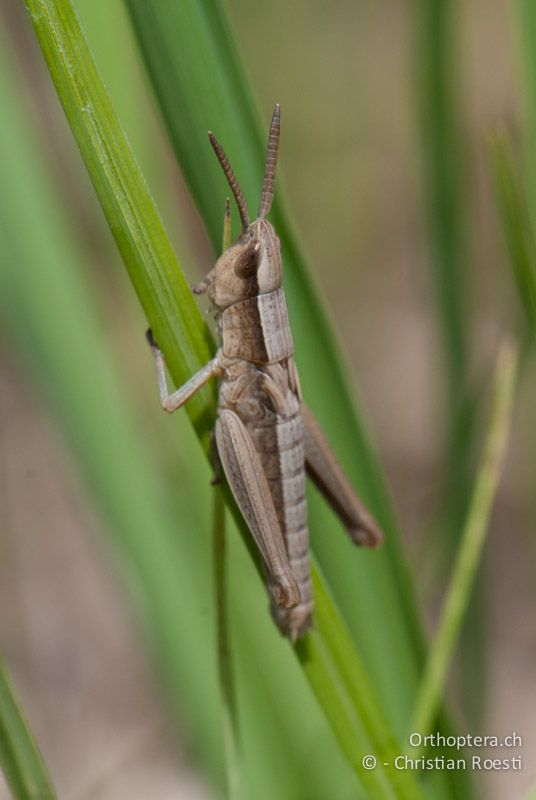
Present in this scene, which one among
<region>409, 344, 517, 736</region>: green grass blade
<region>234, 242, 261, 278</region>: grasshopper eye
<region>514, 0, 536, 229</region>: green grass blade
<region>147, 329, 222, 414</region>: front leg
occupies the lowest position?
<region>409, 344, 517, 736</region>: green grass blade

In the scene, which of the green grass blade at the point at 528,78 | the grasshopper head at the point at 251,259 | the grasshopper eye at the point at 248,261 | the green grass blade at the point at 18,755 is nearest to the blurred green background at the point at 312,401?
the green grass blade at the point at 528,78

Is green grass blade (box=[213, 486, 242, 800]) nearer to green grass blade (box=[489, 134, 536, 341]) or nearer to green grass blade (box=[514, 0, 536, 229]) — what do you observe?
green grass blade (box=[489, 134, 536, 341])

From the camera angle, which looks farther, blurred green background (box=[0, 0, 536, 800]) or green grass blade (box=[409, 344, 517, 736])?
blurred green background (box=[0, 0, 536, 800])

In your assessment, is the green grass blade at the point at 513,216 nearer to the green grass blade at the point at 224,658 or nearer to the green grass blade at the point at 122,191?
the green grass blade at the point at 122,191

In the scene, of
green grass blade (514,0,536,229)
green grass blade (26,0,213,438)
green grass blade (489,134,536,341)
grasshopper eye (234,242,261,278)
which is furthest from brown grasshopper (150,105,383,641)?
green grass blade (514,0,536,229)

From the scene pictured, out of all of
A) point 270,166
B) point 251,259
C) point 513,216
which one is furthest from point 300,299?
point 513,216

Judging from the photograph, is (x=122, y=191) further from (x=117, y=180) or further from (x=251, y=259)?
(x=251, y=259)

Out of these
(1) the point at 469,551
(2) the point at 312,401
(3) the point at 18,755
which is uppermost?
(2) the point at 312,401
